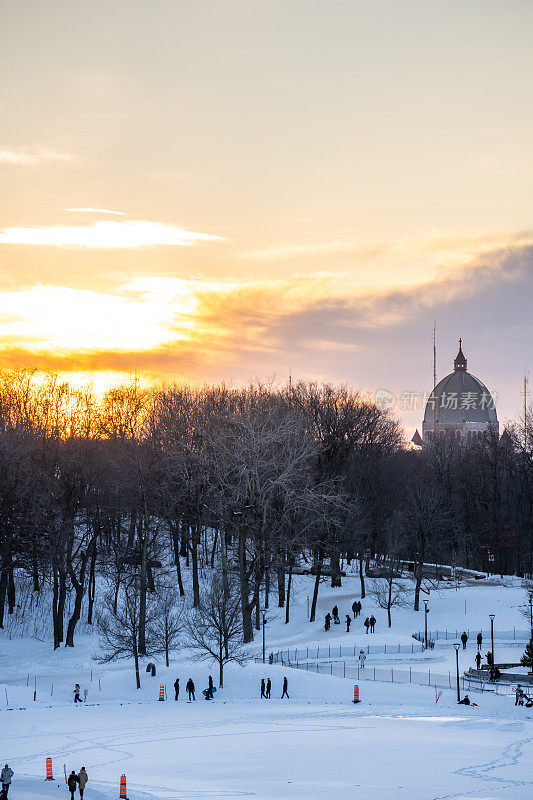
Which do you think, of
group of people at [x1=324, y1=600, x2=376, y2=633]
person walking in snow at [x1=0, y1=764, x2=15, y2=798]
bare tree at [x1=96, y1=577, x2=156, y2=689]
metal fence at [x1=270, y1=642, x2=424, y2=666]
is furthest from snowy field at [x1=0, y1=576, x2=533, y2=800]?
group of people at [x1=324, y1=600, x2=376, y2=633]

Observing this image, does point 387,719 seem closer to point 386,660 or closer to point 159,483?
point 386,660

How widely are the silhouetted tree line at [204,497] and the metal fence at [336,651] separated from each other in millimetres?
3154

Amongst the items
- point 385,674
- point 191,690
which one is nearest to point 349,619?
point 385,674

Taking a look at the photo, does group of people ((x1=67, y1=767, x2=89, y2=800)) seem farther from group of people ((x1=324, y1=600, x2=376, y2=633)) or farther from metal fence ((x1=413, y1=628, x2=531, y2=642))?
metal fence ((x1=413, y1=628, x2=531, y2=642))

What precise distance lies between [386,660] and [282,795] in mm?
26696

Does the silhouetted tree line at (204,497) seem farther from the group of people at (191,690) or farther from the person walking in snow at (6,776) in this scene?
the person walking in snow at (6,776)

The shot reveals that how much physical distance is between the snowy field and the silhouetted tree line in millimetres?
5659

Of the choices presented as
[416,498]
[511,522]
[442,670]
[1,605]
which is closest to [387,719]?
[442,670]

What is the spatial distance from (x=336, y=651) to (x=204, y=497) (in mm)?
15111

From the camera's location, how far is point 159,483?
208 feet

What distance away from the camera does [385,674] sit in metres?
45.4

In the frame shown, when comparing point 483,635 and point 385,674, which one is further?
point 483,635

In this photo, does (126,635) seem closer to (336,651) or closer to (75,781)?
(336,651)

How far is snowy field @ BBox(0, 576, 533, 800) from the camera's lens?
25.8 meters
